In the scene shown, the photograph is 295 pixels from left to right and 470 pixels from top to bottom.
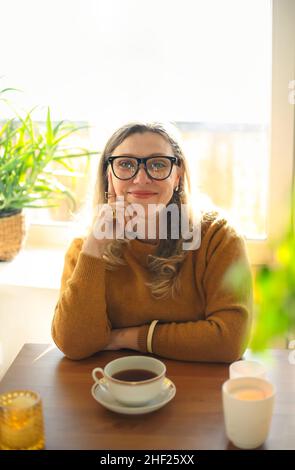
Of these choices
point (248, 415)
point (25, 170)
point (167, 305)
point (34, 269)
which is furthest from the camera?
point (34, 269)

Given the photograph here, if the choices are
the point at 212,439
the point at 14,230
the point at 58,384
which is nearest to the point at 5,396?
the point at 58,384

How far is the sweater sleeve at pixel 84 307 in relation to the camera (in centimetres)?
143

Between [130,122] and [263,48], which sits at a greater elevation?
[263,48]

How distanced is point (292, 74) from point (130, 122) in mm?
658

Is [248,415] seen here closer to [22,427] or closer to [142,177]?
[22,427]

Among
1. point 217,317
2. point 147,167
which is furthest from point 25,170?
point 217,317

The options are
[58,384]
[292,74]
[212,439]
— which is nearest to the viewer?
[212,439]

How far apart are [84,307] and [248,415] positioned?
0.61m

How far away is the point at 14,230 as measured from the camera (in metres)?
2.16

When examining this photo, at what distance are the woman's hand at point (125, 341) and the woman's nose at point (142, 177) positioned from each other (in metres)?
0.38

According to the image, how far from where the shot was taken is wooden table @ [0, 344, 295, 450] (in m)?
1.03

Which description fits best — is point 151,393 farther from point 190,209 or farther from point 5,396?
point 190,209

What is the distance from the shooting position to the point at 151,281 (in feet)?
5.17

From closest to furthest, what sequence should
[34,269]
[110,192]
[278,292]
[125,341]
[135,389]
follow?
[278,292] → [135,389] → [125,341] → [110,192] → [34,269]
